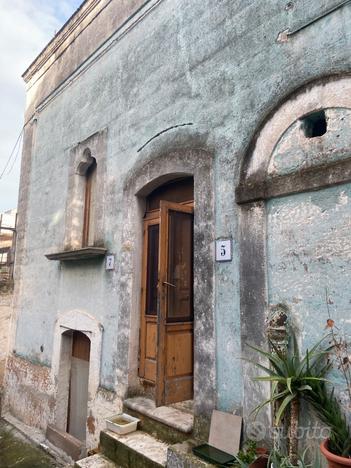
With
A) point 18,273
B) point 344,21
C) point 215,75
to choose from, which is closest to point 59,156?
point 18,273

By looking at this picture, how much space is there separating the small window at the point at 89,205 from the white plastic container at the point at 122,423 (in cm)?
295

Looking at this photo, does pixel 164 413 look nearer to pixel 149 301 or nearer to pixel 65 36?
pixel 149 301

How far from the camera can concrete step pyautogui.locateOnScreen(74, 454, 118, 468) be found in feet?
12.9

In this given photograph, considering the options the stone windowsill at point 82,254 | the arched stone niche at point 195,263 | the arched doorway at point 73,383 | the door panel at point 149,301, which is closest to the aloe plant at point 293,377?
the arched stone niche at point 195,263

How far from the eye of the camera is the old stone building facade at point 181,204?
3.16 metres

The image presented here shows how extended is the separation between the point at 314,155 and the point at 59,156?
220 inches

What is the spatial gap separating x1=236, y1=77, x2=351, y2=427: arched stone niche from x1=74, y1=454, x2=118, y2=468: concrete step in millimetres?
1682

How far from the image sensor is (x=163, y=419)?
13.1ft

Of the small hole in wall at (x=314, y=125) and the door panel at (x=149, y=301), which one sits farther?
the door panel at (x=149, y=301)

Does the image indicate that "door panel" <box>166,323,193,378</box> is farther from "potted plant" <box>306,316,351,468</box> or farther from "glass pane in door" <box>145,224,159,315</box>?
"potted plant" <box>306,316,351,468</box>

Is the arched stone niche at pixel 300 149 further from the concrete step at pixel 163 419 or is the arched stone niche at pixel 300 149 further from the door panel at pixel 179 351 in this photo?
the concrete step at pixel 163 419

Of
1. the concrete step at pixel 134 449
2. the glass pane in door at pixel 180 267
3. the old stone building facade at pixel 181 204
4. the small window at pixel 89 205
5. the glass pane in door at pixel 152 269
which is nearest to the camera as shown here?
the old stone building facade at pixel 181 204

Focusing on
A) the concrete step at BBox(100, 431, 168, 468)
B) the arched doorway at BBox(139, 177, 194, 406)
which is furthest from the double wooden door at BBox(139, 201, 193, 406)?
the concrete step at BBox(100, 431, 168, 468)

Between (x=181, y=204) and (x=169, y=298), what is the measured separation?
117 centimetres
